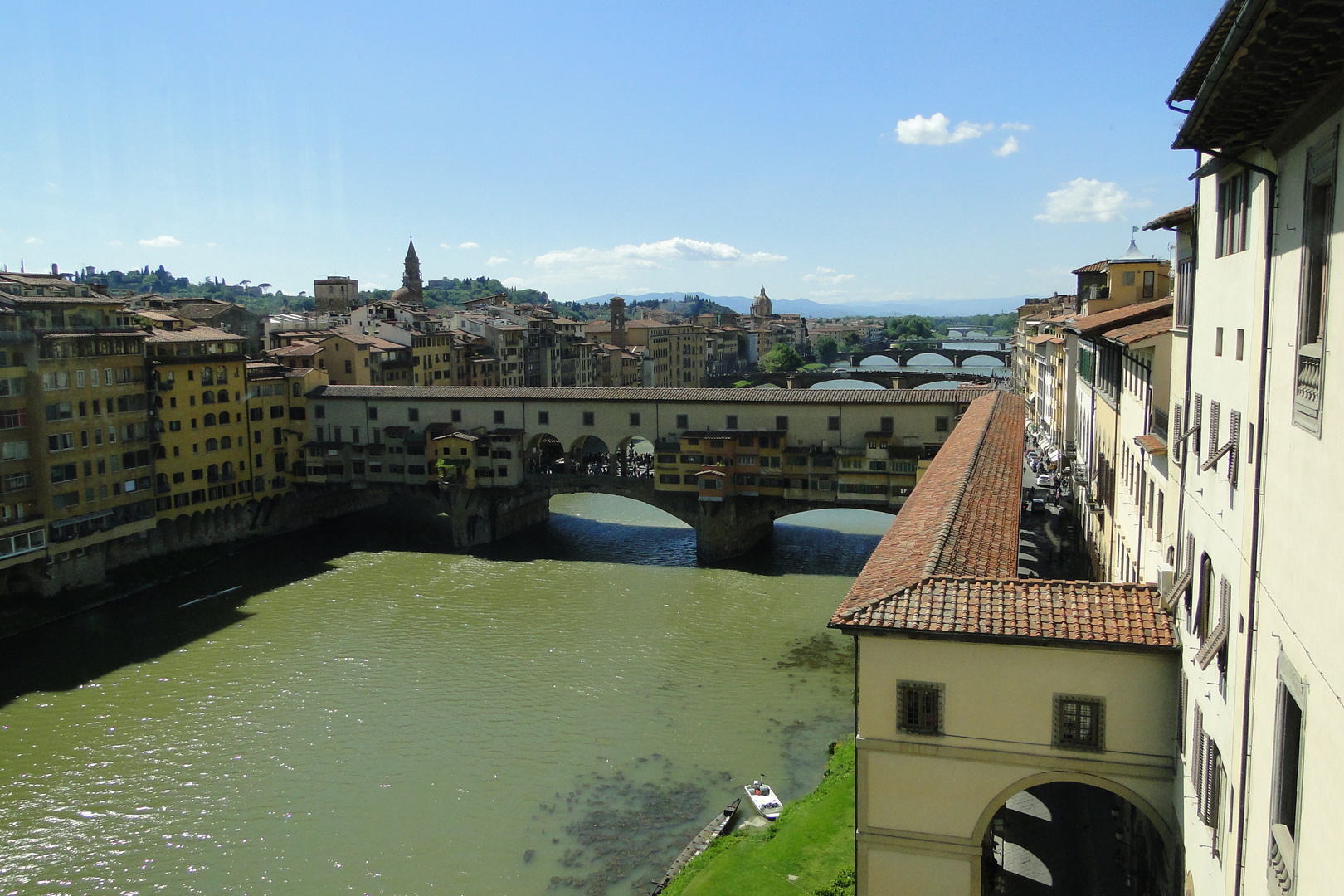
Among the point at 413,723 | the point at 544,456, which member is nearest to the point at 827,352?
the point at 544,456

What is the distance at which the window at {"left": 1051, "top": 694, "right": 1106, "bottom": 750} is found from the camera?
452 inches

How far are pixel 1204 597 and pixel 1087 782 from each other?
3078 mm

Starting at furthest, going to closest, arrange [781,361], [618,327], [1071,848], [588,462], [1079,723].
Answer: [781,361], [618,327], [588,462], [1071,848], [1079,723]

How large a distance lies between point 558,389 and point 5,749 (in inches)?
944

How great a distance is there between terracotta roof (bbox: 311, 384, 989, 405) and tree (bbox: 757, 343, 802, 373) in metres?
67.2

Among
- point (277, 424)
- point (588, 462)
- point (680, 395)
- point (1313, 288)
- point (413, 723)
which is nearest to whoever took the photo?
point (1313, 288)

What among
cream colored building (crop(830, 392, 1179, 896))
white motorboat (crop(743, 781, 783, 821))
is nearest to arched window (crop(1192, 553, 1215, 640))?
cream colored building (crop(830, 392, 1179, 896))

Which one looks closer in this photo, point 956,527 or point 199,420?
point 956,527

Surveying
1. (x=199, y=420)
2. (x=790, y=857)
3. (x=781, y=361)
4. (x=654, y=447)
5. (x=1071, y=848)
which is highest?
(x=781, y=361)

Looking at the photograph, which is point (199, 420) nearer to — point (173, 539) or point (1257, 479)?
point (173, 539)

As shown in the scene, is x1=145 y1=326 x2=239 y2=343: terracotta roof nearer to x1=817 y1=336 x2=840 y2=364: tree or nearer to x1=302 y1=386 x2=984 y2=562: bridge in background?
x1=302 y1=386 x2=984 y2=562: bridge in background

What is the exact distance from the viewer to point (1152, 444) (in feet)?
45.7

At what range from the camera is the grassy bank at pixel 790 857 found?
15.4 metres

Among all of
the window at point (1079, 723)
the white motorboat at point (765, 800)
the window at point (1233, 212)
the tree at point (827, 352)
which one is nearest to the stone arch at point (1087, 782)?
the window at point (1079, 723)
